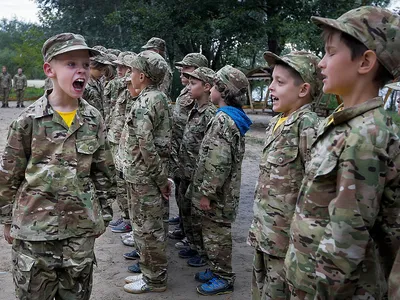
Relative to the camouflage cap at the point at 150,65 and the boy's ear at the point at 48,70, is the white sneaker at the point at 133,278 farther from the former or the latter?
the boy's ear at the point at 48,70

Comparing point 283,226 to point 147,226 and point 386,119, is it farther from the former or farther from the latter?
point 147,226

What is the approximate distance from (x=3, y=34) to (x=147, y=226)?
61.4m

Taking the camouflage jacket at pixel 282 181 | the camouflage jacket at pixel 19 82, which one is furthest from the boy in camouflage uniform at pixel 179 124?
the camouflage jacket at pixel 19 82

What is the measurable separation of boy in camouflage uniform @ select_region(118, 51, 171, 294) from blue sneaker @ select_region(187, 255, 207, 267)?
24.1 inches

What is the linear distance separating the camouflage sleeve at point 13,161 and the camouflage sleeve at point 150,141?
130cm

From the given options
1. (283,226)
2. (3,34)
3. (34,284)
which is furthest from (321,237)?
(3,34)

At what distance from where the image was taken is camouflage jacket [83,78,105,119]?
21.2ft

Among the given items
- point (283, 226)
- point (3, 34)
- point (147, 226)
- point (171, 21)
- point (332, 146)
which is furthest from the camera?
point (3, 34)

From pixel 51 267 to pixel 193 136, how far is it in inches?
97.9

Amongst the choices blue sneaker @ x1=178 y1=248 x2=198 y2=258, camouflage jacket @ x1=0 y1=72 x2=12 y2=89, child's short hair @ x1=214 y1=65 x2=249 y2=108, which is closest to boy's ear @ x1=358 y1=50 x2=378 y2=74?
child's short hair @ x1=214 y1=65 x2=249 y2=108

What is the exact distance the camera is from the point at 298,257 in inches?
76.8

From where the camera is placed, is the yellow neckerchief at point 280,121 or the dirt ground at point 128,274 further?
the dirt ground at point 128,274

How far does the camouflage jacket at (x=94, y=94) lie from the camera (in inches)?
255

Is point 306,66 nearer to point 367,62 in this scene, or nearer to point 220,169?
point 367,62
